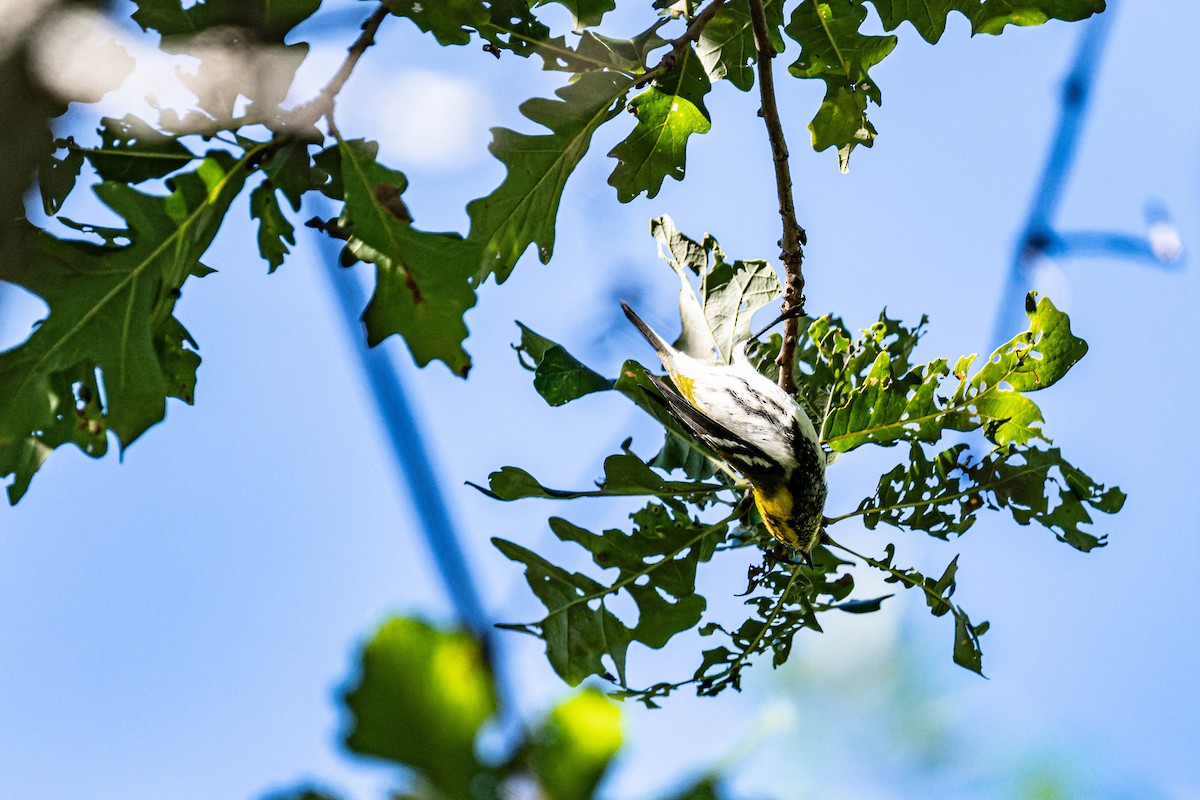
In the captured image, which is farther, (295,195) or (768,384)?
(768,384)

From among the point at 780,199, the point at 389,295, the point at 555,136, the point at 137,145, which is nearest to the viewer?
the point at 389,295

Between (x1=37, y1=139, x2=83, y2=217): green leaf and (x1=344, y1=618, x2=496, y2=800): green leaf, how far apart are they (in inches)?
82.9

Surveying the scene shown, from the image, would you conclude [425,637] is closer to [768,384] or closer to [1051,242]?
[768,384]

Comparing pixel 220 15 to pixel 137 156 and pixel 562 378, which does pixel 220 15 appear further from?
pixel 562 378

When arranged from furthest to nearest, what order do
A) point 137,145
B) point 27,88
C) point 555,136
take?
1. point 555,136
2. point 137,145
3. point 27,88

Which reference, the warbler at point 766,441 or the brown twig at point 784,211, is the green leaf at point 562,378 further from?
the brown twig at point 784,211

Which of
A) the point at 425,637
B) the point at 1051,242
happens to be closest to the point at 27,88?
the point at 425,637

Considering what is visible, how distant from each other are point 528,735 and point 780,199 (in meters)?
2.15

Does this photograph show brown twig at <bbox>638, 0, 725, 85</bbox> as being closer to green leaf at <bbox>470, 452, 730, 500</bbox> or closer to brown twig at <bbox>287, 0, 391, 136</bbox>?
brown twig at <bbox>287, 0, 391, 136</bbox>

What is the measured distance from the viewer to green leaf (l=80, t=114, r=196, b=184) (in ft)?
7.13

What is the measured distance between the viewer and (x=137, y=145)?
218cm

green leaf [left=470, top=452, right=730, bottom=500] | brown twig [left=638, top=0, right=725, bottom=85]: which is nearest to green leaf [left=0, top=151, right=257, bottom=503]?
green leaf [left=470, top=452, right=730, bottom=500]

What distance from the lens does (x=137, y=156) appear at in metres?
2.18

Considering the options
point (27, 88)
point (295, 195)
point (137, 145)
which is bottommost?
point (27, 88)
